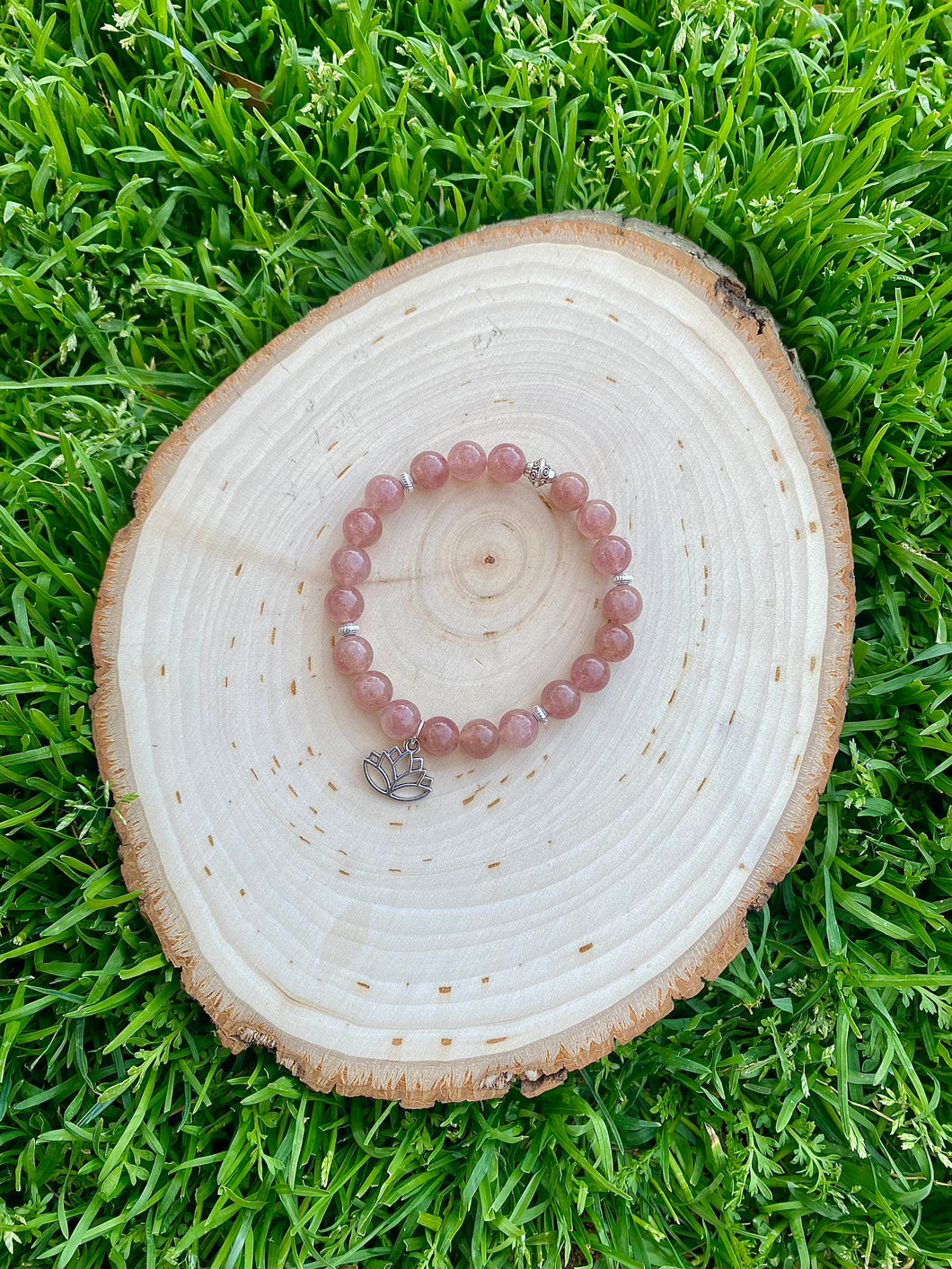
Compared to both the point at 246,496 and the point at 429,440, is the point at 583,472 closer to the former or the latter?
the point at 429,440

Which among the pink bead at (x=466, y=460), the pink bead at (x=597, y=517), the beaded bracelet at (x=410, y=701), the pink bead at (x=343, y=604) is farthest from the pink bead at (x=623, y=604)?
the pink bead at (x=343, y=604)

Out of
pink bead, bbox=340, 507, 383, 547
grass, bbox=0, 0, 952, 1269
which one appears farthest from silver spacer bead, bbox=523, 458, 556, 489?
grass, bbox=0, 0, 952, 1269

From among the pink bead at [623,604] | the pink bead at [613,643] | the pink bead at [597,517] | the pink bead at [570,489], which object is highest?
the pink bead at [570,489]

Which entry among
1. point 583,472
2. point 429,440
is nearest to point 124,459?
point 429,440

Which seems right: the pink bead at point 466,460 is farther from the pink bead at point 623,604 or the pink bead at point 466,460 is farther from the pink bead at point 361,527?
the pink bead at point 623,604

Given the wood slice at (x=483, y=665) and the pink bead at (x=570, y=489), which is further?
the pink bead at (x=570, y=489)

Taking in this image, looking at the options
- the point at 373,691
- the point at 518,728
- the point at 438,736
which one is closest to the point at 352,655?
the point at 373,691

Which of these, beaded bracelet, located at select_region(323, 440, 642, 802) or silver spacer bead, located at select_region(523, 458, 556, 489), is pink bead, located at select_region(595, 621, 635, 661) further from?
silver spacer bead, located at select_region(523, 458, 556, 489)
